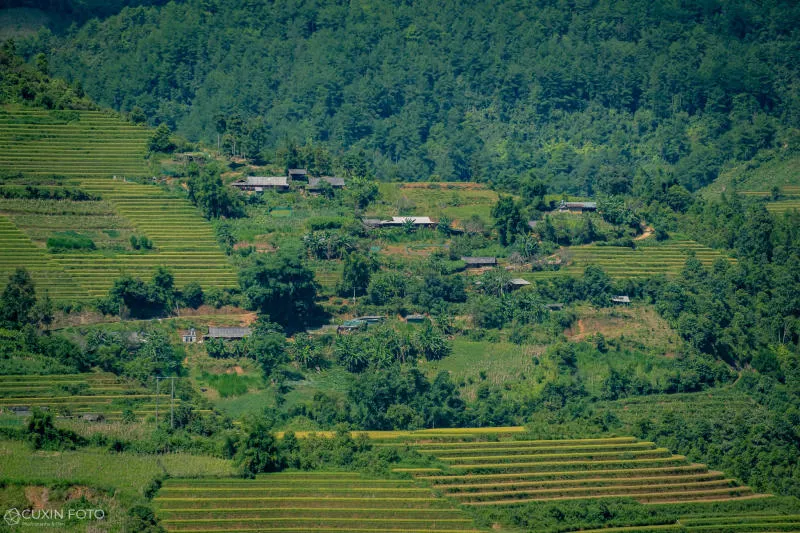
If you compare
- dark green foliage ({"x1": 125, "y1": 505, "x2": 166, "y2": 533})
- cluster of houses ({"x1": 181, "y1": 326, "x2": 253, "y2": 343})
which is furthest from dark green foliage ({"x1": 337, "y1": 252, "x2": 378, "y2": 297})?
dark green foliage ({"x1": 125, "y1": 505, "x2": 166, "y2": 533})

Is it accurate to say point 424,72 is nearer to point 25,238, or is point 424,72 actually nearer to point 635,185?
point 635,185

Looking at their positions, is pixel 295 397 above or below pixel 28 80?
below

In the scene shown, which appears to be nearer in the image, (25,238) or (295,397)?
(295,397)

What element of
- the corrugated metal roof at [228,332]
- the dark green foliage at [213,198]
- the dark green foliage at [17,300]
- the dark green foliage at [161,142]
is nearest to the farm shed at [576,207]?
the dark green foliage at [213,198]

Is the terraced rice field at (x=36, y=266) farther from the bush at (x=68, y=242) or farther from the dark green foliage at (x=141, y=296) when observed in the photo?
the dark green foliage at (x=141, y=296)

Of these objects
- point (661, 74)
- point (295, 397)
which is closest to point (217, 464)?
point (295, 397)

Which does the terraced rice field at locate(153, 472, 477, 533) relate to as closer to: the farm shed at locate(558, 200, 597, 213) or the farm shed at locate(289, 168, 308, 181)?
the farm shed at locate(289, 168, 308, 181)
